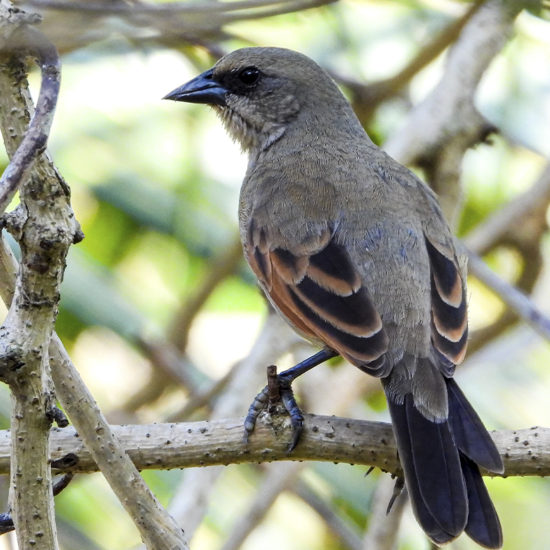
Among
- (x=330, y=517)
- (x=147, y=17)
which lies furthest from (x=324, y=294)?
(x=330, y=517)

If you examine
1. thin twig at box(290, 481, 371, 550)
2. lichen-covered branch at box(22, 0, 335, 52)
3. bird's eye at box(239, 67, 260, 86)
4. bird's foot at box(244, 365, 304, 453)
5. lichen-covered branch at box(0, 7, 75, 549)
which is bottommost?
lichen-covered branch at box(0, 7, 75, 549)

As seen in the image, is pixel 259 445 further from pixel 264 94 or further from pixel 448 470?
pixel 264 94

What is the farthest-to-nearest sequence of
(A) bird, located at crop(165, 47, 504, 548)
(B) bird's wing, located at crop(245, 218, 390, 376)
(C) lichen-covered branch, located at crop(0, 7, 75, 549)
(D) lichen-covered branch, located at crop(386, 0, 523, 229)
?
1. (D) lichen-covered branch, located at crop(386, 0, 523, 229)
2. (B) bird's wing, located at crop(245, 218, 390, 376)
3. (A) bird, located at crop(165, 47, 504, 548)
4. (C) lichen-covered branch, located at crop(0, 7, 75, 549)

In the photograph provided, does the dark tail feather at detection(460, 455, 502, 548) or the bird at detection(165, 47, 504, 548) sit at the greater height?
the bird at detection(165, 47, 504, 548)

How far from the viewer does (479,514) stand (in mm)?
3311

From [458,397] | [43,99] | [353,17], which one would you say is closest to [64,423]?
[43,99]

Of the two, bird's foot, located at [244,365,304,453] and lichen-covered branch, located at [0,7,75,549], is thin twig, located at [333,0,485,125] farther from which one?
lichen-covered branch, located at [0,7,75,549]

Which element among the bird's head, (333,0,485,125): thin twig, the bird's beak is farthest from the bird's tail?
(333,0,485,125): thin twig

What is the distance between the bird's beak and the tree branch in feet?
6.61

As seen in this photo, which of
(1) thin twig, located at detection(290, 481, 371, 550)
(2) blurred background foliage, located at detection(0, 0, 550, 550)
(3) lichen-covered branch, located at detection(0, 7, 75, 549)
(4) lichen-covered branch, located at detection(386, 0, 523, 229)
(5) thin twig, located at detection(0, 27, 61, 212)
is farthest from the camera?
(2) blurred background foliage, located at detection(0, 0, 550, 550)

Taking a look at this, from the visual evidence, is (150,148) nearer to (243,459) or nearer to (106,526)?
(106,526)

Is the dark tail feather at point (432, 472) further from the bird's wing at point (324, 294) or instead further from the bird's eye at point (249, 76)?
the bird's eye at point (249, 76)

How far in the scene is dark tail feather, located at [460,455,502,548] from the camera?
10.6 ft

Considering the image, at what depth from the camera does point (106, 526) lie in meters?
5.55
